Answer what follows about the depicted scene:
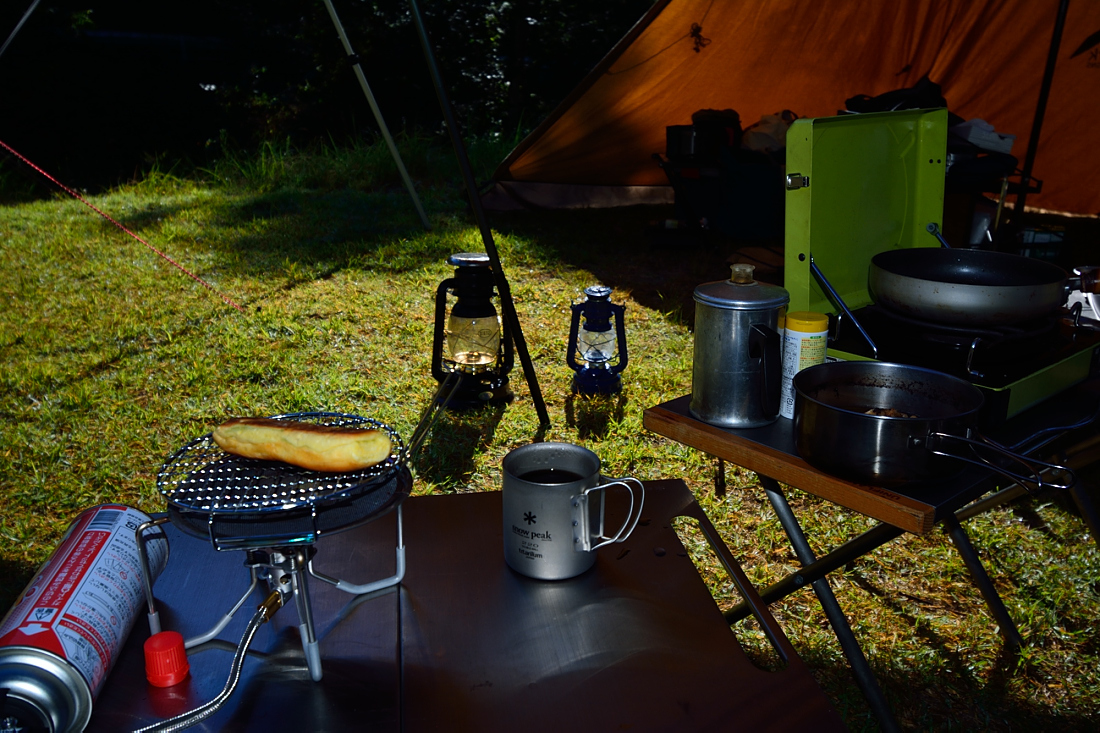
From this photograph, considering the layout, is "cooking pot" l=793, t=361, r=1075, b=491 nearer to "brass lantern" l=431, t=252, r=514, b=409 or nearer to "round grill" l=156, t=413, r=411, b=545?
"round grill" l=156, t=413, r=411, b=545

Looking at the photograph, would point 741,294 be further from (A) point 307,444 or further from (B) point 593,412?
(B) point 593,412

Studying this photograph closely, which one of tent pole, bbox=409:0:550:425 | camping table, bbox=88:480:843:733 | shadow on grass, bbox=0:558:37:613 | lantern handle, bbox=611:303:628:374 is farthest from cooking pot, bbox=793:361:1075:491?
shadow on grass, bbox=0:558:37:613

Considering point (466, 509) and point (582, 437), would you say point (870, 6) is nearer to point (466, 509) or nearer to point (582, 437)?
point (582, 437)

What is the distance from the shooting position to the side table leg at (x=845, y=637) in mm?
1295

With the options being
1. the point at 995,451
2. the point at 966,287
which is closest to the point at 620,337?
the point at 966,287

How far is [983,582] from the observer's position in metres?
1.90

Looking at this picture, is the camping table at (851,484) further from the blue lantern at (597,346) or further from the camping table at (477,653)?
the blue lantern at (597,346)

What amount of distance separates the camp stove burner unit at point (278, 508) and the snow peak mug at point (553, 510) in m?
0.15

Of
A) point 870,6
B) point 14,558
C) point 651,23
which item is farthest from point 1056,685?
point 870,6

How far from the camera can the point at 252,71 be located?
8023mm

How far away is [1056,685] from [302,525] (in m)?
1.80

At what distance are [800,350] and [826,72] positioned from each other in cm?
415

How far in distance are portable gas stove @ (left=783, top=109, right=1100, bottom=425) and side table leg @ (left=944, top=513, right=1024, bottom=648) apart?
19.4 inches

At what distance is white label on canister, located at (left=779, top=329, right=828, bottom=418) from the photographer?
1.34 meters
